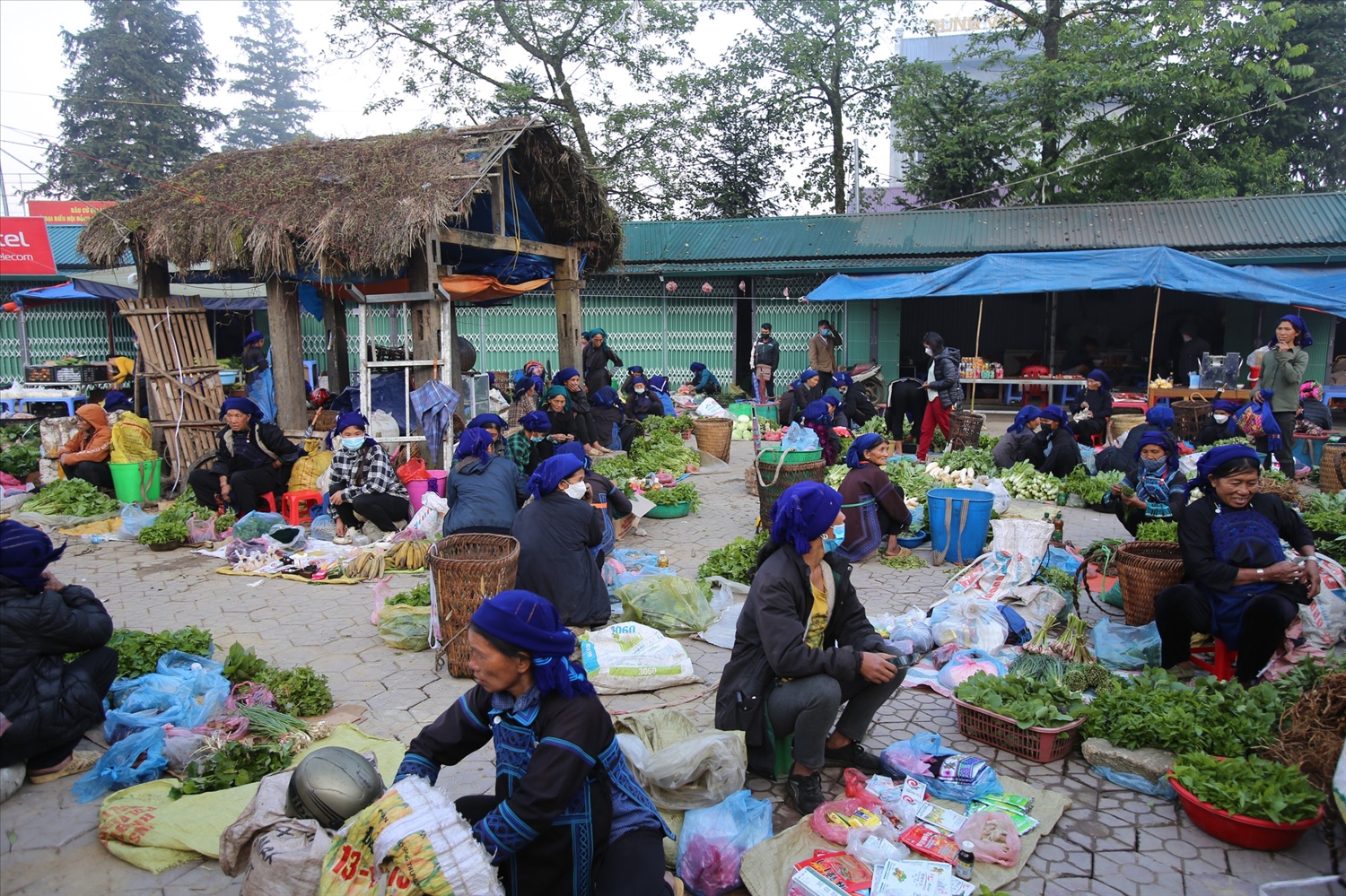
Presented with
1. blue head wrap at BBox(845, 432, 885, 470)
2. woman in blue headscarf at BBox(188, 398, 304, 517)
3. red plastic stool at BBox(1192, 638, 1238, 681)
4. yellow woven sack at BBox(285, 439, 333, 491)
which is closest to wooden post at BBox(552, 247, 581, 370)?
yellow woven sack at BBox(285, 439, 333, 491)

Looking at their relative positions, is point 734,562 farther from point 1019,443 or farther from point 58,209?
point 58,209

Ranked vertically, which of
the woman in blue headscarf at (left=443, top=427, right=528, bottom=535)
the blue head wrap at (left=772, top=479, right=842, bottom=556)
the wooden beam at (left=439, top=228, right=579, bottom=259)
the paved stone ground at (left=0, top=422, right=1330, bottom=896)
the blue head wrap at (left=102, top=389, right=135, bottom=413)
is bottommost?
the paved stone ground at (left=0, top=422, right=1330, bottom=896)

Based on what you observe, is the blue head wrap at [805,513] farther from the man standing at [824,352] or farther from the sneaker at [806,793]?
the man standing at [824,352]

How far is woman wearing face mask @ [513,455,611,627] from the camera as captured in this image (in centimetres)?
577

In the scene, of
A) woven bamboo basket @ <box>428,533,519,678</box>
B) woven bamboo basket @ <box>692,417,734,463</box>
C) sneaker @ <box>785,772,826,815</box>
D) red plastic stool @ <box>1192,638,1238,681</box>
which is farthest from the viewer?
woven bamboo basket @ <box>692,417,734,463</box>

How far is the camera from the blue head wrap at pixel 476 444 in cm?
684

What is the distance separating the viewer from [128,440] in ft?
31.9

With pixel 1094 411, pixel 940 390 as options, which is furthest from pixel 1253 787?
pixel 1094 411

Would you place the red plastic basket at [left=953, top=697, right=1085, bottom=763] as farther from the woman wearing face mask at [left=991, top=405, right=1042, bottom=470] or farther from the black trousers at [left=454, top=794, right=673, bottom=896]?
the woman wearing face mask at [left=991, top=405, right=1042, bottom=470]

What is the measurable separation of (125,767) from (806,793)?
3.06m

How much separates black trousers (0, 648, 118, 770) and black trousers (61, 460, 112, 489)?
22.5 ft

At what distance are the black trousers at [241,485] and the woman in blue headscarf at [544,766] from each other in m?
6.87

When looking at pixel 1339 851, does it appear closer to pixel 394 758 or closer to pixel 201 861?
pixel 394 758

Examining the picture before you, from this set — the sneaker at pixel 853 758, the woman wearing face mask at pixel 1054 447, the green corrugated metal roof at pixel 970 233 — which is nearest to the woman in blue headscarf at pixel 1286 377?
the woman wearing face mask at pixel 1054 447
